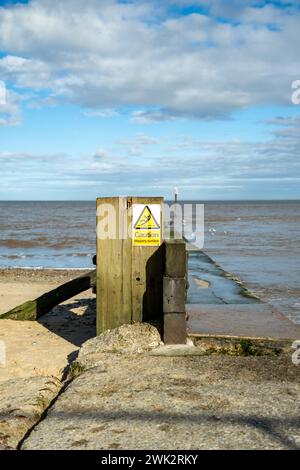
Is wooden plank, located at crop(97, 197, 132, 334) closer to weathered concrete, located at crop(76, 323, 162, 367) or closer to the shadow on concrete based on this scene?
weathered concrete, located at crop(76, 323, 162, 367)

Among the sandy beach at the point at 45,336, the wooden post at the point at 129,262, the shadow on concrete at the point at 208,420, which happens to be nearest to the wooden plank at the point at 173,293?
the wooden post at the point at 129,262

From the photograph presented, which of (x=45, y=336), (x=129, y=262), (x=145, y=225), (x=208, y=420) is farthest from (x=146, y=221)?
(x=208, y=420)

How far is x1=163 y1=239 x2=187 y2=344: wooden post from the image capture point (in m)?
5.48

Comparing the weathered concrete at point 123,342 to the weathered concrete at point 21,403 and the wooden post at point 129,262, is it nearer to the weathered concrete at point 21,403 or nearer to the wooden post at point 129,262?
the wooden post at point 129,262

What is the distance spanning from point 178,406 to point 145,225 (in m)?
2.53

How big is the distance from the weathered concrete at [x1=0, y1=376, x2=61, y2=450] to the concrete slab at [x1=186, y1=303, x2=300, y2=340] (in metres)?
1.77

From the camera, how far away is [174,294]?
550 centimetres

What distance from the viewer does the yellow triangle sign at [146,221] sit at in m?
5.98

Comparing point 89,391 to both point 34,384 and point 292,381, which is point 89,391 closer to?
point 34,384

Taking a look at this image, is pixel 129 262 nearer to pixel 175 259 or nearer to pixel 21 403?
pixel 175 259

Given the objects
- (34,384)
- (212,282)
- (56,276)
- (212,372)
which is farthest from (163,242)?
(56,276)

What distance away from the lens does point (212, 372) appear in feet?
15.5
